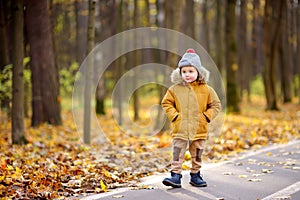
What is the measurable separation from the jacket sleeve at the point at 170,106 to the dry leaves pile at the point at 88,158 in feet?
4.02

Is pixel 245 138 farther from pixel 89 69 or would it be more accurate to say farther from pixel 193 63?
pixel 193 63

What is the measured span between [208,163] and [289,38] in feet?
70.4

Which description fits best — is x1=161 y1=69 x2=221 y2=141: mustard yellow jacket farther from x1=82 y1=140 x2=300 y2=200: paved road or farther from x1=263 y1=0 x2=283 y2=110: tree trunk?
x1=263 y1=0 x2=283 y2=110: tree trunk

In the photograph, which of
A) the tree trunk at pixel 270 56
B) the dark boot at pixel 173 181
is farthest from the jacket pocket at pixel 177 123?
the tree trunk at pixel 270 56

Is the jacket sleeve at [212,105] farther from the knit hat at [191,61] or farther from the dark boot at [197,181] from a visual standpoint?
the dark boot at [197,181]

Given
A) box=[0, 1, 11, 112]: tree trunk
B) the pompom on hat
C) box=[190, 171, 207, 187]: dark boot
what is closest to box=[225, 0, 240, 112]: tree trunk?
box=[0, 1, 11, 112]: tree trunk

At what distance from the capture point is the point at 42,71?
14.4 m

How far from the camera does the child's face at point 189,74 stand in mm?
6348

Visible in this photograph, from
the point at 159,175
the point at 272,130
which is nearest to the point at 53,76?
the point at 272,130

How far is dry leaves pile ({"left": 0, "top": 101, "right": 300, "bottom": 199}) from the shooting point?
637 cm

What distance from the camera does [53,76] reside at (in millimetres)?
14586

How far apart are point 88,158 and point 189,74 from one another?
11.0 feet

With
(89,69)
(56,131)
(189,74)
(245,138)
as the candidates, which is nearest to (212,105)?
(189,74)

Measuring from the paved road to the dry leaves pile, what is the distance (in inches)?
22.3
